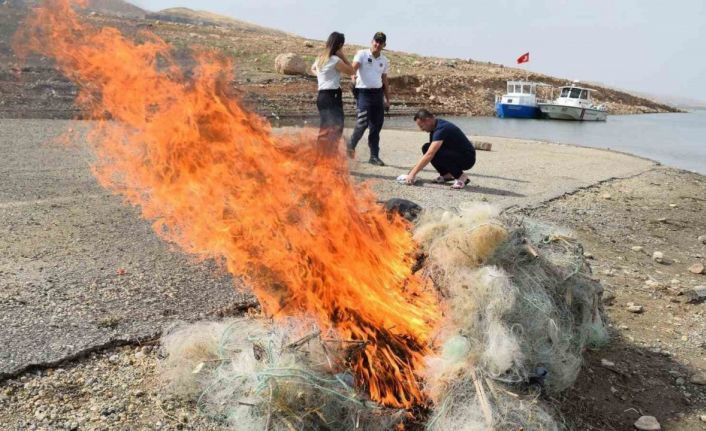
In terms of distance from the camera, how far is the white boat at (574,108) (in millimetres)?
33969

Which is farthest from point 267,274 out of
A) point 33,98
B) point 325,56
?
point 33,98

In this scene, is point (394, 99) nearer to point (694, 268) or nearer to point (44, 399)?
point (694, 268)

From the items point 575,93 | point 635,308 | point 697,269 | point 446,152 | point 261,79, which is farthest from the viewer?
point 575,93

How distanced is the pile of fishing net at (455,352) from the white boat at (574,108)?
3262cm

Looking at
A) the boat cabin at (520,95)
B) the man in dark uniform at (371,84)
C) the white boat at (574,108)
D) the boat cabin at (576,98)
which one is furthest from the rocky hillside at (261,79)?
the boat cabin at (576,98)

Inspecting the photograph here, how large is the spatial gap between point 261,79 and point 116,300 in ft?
72.7

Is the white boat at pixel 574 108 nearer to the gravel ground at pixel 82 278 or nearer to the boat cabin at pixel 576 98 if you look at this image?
the boat cabin at pixel 576 98

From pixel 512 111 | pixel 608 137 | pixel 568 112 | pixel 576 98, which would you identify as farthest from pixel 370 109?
pixel 576 98

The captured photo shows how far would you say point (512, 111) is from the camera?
33.3 m

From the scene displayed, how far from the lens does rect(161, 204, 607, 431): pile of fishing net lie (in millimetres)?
2816

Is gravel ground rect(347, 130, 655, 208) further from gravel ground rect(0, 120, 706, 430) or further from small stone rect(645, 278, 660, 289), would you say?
small stone rect(645, 278, 660, 289)

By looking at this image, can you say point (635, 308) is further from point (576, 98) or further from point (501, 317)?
point (576, 98)

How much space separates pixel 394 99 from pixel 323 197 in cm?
2649

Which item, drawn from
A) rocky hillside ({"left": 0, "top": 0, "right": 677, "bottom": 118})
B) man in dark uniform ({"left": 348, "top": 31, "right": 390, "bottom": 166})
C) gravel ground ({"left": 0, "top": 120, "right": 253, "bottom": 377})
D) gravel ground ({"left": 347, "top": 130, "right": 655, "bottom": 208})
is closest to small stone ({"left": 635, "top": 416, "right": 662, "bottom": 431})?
gravel ground ({"left": 0, "top": 120, "right": 253, "bottom": 377})
